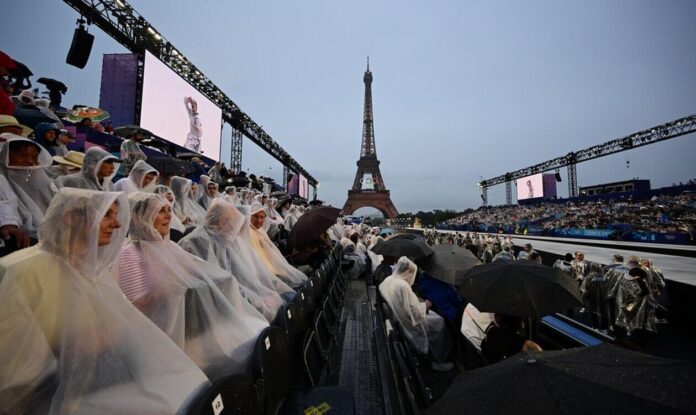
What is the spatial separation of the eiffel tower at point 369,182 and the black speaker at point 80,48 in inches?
1589

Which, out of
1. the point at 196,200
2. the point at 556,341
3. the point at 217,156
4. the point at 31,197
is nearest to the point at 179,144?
the point at 217,156

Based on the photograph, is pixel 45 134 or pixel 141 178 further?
pixel 141 178

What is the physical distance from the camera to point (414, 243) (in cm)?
552

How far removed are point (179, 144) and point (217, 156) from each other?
3299 mm

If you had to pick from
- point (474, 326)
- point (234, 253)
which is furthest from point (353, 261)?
point (234, 253)

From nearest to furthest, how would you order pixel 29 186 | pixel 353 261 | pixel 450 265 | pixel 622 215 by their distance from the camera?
pixel 29 186 → pixel 450 265 → pixel 353 261 → pixel 622 215

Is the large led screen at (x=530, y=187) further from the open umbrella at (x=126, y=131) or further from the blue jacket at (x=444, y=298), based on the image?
the open umbrella at (x=126, y=131)

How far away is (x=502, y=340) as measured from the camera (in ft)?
8.23

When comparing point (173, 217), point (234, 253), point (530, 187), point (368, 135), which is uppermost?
point (368, 135)

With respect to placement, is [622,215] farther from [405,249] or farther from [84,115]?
[84,115]

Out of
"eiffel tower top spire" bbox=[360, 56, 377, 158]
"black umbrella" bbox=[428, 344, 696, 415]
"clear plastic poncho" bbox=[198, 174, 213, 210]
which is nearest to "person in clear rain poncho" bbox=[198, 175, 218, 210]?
"clear plastic poncho" bbox=[198, 174, 213, 210]

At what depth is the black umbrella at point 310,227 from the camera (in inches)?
200

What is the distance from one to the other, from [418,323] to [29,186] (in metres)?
4.26

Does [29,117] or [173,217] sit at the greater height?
[29,117]
